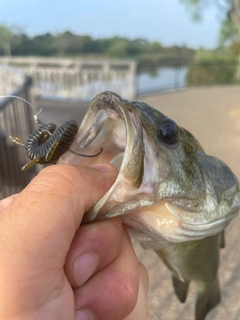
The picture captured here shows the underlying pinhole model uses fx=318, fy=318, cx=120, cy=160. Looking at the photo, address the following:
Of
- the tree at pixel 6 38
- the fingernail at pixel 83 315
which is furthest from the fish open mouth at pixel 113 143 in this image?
the tree at pixel 6 38

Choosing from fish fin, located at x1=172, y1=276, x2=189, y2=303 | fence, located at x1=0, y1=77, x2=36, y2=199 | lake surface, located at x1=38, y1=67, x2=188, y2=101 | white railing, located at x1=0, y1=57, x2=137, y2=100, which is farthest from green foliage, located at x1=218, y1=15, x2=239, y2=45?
fish fin, located at x1=172, y1=276, x2=189, y2=303

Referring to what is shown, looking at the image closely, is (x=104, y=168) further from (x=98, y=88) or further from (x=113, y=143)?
(x=98, y=88)

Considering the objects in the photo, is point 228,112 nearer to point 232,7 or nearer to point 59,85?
point 59,85

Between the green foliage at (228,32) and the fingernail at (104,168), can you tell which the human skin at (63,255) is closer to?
the fingernail at (104,168)

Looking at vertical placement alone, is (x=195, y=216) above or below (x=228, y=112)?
above

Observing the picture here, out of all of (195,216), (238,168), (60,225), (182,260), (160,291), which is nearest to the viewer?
(60,225)

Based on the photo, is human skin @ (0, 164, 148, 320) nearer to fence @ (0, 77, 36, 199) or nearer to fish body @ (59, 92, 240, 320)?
fish body @ (59, 92, 240, 320)

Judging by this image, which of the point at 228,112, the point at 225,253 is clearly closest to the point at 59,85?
the point at 228,112
